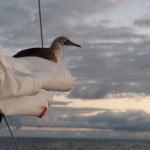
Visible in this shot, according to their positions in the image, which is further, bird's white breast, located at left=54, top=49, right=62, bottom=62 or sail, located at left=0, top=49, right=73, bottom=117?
bird's white breast, located at left=54, top=49, right=62, bottom=62

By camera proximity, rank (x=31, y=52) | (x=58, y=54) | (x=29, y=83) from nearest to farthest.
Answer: (x=29, y=83) → (x=31, y=52) → (x=58, y=54)

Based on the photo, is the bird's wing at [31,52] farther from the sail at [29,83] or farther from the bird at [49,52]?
the sail at [29,83]

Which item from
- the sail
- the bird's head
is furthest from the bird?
the sail

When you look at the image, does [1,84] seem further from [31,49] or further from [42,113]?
[31,49]

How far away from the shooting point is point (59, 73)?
242 inches

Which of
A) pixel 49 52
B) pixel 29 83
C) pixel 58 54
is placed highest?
pixel 29 83

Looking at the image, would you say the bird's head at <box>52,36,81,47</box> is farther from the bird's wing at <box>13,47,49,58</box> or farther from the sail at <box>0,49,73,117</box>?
the sail at <box>0,49,73,117</box>

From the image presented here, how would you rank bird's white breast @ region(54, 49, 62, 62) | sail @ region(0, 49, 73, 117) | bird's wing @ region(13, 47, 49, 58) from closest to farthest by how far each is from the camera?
1. sail @ region(0, 49, 73, 117)
2. bird's wing @ region(13, 47, 49, 58)
3. bird's white breast @ region(54, 49, 62, 62)

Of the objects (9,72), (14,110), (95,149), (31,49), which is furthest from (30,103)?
(95,149)

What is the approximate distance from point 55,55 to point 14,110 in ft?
5.35

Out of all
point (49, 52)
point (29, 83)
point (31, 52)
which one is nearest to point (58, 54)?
point (49, 52)

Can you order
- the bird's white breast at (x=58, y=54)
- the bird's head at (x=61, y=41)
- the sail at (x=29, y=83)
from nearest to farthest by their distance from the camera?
1. the sail at (x=29, y=83)
2. the bird's white breast at (x=58, y=54)
3. the bird's head at (x=61, y=41)

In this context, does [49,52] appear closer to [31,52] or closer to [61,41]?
[31,52]

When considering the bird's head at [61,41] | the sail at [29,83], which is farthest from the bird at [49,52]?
the sail at [29,83]
